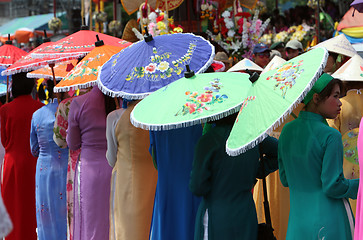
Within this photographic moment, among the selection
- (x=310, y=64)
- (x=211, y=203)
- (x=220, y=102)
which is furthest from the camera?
(x=211, y=203)

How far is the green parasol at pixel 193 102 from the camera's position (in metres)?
3.19

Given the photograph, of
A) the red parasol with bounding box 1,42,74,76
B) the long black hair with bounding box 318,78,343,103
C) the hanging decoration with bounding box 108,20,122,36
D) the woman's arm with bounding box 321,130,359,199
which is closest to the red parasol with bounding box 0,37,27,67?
the red parasol with bounding box 1,42,74,76

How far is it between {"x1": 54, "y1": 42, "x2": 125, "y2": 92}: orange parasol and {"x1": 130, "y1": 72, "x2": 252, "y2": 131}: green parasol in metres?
1.24

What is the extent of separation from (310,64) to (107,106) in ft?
7.78

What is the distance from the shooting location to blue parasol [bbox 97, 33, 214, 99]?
3.96 metres

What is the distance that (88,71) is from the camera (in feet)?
15.7

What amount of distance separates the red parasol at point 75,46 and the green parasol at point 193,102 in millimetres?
1932

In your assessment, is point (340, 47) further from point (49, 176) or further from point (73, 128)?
point (49, 176)

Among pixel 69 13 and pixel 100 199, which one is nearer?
pixel 100 199

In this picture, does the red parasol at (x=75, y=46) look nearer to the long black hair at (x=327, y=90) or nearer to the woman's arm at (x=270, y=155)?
the woman's arm at (x=270, y=155)

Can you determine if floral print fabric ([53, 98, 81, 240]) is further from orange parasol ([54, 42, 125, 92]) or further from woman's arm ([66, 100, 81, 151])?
orange parasol ([54, 42, 125, 92])

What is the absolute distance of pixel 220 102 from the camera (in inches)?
128

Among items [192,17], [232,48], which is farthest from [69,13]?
[232,48]

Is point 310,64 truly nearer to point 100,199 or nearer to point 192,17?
point 100,199
